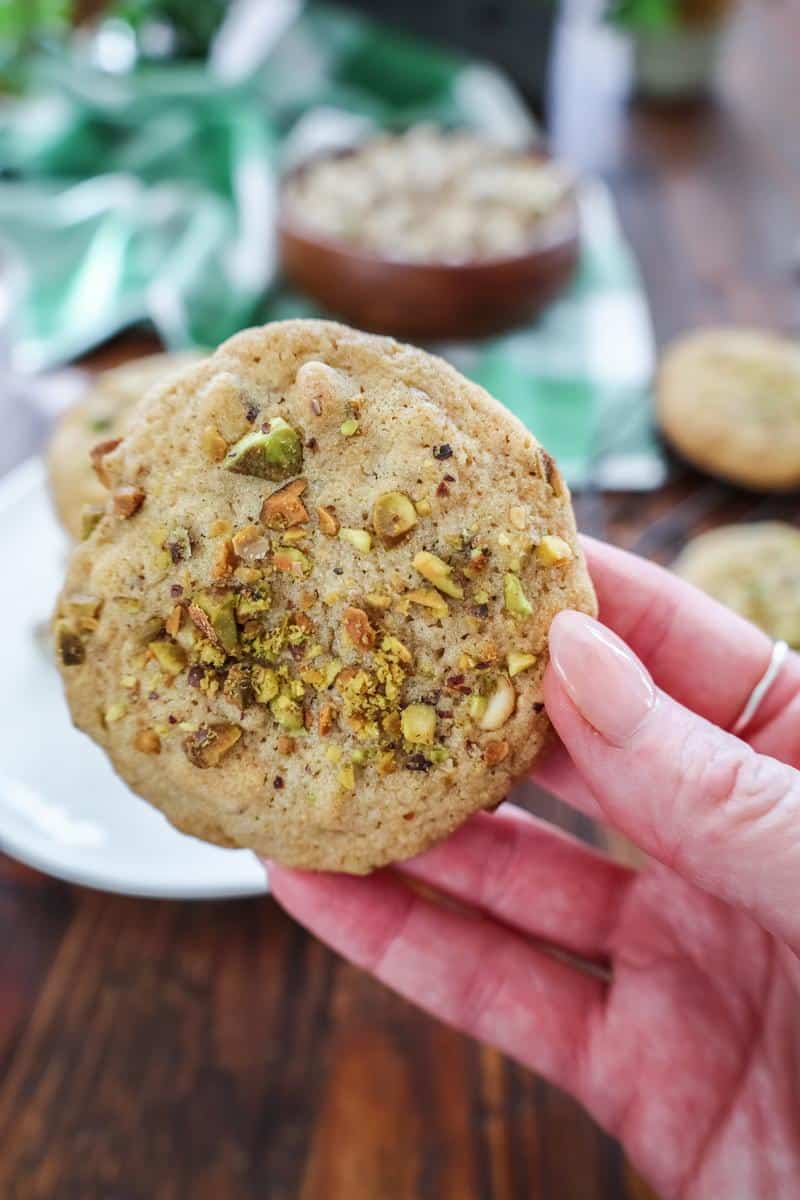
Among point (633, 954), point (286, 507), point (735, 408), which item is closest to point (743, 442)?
point (735, 408)

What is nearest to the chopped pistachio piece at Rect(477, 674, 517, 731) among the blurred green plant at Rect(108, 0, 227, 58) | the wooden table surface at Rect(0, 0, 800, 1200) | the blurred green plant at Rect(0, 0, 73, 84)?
the wooden table surface at Rect(0, 0, 800, 1200)

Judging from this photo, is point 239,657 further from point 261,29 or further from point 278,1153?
point 261,29

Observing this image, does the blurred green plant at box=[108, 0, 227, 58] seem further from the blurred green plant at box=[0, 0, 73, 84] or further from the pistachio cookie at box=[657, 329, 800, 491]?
the pistachio cookie at box=[657, 329, 800, 491]

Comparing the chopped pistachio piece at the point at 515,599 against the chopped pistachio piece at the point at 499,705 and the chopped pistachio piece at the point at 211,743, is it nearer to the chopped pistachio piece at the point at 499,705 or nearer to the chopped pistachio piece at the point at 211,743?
the chopped pistachio piece at the point at 499,705

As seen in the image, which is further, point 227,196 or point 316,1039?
point 227,196

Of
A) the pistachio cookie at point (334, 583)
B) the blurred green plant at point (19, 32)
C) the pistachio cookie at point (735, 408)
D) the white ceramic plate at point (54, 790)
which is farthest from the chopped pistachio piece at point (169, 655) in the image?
the blurred green plant at point (19, 32)

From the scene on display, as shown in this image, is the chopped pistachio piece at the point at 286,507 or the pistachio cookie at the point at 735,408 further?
the pistachio cookie at the point at 735,408

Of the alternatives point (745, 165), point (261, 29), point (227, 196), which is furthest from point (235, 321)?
point (745, 165)
